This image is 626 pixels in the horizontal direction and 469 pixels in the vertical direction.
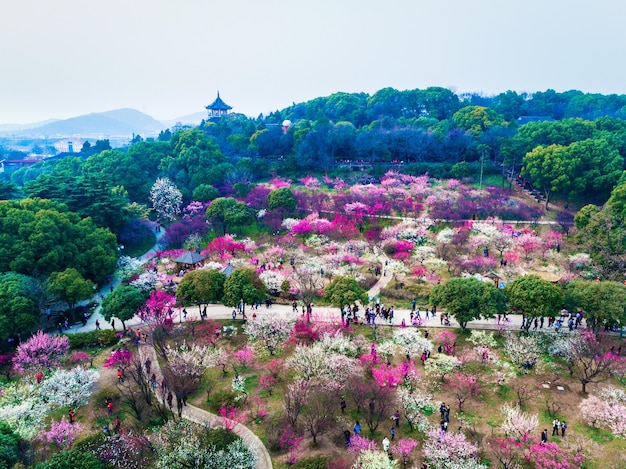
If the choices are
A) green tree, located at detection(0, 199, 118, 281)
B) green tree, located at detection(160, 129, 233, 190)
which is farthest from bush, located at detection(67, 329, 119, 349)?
green tree, located at detection(160, 129, 233, 190)

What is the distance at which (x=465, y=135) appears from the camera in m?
62.8

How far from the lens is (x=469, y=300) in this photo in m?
27.7

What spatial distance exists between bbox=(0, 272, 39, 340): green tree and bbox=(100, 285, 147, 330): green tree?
4348 millimetres

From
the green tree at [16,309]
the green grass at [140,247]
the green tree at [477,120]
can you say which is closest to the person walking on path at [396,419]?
the green tree at [16,309]

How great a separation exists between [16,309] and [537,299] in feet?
112

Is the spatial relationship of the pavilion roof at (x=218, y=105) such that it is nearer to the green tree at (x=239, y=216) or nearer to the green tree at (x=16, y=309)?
the green tree at (x=239, y=216)

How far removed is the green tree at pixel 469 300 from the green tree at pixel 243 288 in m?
13.1

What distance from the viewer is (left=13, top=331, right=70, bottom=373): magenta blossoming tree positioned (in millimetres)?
24478

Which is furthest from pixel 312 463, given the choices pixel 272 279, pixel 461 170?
pixel 461 170

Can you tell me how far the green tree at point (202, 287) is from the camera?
30844mm

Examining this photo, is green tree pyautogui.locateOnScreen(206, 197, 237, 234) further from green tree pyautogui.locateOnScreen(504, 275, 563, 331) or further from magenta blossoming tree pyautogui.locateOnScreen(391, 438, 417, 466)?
magenta blossoming tree pyautogui.locateOnScreen(391, 438, 417, 466)

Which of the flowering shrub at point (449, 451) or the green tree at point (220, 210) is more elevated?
the green tree at point (220, 210)

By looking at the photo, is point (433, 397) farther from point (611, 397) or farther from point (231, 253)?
point (231, 253)

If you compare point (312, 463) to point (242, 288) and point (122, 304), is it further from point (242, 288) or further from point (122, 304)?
point (122, 304)
